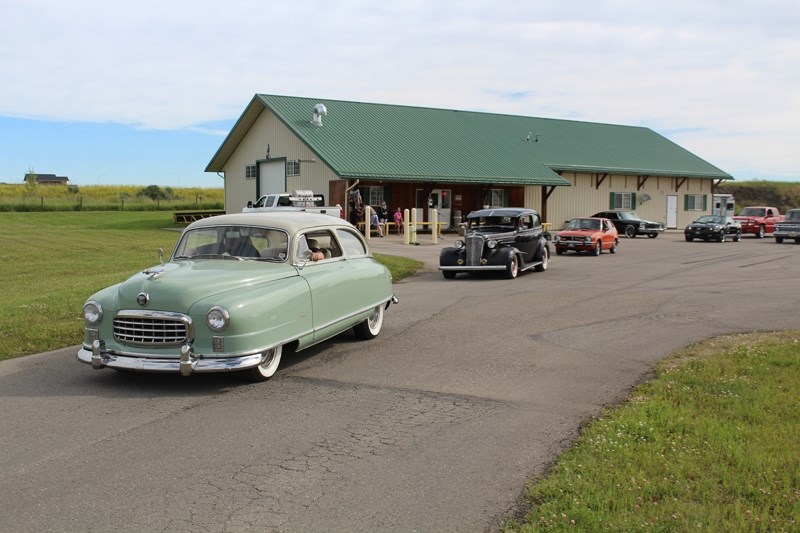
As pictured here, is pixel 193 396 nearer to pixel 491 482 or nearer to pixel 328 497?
pixel 328 497

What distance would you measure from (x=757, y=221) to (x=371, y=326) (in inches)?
1477

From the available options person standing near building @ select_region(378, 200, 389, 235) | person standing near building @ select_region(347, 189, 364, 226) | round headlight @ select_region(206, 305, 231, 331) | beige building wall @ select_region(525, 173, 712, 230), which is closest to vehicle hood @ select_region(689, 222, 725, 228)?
beige building wall @ select_region(525, 173, 712, 230)

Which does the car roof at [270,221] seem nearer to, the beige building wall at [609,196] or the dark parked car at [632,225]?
the beige building wall at [609,196]

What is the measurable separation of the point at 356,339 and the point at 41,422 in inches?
173

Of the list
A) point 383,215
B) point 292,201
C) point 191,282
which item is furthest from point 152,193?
point 191,282

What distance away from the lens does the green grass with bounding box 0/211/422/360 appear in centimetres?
1012

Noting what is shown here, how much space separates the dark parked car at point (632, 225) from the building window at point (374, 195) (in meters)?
12.5

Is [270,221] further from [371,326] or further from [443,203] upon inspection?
[443,203]

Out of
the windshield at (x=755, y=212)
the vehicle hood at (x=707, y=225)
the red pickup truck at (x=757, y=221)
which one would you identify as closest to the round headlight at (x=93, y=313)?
the vehicle hood at (x=707, y=225)

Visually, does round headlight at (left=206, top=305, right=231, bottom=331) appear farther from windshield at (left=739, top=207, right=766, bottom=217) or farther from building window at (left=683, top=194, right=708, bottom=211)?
building window at (left=683, top=194, right=708, bottom=211)

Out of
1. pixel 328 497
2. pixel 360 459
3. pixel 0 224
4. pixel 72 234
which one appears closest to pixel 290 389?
pixel 360 459

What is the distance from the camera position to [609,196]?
146 feet

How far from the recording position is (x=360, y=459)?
5324 millimetres

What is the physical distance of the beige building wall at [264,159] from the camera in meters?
33.7
